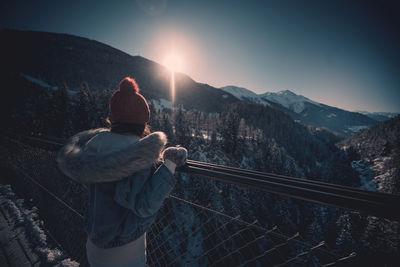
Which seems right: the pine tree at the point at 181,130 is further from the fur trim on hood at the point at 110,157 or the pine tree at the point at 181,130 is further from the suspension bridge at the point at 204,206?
the fur trim on hood at the point at 110,157

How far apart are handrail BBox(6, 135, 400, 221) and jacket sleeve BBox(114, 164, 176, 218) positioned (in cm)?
40

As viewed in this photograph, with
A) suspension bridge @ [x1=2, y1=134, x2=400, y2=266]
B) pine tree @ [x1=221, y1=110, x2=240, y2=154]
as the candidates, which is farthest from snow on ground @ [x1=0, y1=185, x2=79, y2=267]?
pine tree @ [x1=221, y1=110, x2=240, y2=154]

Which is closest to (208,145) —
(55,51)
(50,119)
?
(50,119)

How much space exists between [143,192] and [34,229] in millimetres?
3640

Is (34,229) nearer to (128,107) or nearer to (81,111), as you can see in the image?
(128,107)

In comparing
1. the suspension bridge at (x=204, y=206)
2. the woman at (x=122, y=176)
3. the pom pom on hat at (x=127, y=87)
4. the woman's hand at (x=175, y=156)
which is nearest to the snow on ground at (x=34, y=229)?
the suspension bridge at (x=204, y=206)

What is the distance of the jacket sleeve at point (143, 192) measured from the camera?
3.75ft

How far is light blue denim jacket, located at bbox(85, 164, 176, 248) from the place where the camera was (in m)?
1.16

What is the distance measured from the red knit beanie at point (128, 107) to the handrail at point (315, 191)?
677mm

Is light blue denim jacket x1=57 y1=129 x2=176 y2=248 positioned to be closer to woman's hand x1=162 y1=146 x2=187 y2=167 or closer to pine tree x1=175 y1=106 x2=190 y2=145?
woman's hand x1=162 y1=146 x2=187 y2=167

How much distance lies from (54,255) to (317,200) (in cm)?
392

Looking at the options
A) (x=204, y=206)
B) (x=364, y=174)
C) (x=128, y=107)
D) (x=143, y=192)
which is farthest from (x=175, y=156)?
(x=364, y=174)

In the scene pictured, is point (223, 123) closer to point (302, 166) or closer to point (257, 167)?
point (257, 167)

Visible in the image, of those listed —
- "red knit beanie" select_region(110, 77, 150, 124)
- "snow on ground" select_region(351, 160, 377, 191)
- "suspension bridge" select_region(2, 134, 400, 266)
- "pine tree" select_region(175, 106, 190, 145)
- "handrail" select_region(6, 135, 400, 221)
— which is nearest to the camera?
"handrail" select_region(6, 135, 400, 221)
